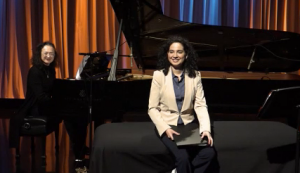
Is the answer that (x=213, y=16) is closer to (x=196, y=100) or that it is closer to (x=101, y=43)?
(x=101, y=43)

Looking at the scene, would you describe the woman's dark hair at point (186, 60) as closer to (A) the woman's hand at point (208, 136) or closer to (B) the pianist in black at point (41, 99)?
(A) the woman's hand at point (208, 136)

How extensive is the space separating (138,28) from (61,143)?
1827 mm

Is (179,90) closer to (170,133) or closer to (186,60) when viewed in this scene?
Answer: (186,60)

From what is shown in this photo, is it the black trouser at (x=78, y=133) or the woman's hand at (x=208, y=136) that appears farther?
the black trouser at (x=78, y=133)

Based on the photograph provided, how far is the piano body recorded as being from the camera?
3742 millimetres

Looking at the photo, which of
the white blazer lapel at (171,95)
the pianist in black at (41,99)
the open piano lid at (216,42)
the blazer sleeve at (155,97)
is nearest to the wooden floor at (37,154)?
the pianist in black at (41,99)

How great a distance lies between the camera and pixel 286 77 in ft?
16.3

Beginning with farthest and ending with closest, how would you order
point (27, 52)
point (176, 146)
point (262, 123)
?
point (27, 52) < point (262, 123) < point (176, 146)

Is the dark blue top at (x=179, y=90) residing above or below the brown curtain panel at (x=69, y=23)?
below

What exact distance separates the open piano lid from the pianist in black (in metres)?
0.94

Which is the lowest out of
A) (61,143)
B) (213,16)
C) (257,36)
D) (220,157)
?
(61,143)

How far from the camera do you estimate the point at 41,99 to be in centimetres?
405

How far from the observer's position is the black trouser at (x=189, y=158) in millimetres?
2699

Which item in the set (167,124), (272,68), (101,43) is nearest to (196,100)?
(167,124)
